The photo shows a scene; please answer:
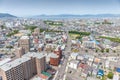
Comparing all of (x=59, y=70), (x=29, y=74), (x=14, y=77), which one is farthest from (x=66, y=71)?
(x=14, y=77)

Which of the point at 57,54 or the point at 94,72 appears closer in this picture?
the point at 94,72

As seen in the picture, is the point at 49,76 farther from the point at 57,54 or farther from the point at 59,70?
the point at 57,54

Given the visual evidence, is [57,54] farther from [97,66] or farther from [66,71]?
[97,66]

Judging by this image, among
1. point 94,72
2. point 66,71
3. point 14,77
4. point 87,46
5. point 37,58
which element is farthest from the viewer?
point 87,46

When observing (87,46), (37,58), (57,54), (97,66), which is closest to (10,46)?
(57,54)

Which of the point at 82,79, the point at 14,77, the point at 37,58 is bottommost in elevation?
the point at 82,79

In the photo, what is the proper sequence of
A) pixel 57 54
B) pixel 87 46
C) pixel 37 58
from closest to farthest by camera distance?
pixel 37 58 < pixel 57 54 < pixel 87 46

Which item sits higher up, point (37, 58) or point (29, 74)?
point (37, 58)
